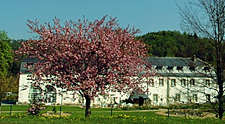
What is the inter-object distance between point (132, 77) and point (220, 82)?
4.84 metres

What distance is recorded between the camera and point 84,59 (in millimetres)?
11922

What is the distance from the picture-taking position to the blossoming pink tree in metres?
11.6

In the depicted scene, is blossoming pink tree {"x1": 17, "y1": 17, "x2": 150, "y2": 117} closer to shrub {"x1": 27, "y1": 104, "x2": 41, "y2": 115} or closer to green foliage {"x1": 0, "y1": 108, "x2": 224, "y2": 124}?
green foliage {"x1": 0, "y1": 108, "x2": 224, "y2": 124}

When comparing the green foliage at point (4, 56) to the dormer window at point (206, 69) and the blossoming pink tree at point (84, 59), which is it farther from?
the dormer window at point (206, 69)

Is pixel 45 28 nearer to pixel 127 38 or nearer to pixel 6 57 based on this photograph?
pixel 127 38

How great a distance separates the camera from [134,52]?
506 inches

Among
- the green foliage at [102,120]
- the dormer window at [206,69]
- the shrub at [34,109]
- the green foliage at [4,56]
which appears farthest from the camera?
the green foliage at [4,56]

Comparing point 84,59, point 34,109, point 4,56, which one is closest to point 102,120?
point 84,59

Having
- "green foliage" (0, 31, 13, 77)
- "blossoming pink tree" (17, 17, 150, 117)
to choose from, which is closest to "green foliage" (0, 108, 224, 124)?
"blossoming pink tree" (17, 17, 150, 117)

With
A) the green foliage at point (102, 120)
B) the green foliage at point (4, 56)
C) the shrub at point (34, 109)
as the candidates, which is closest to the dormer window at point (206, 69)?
the green foliage at point (102, 120)

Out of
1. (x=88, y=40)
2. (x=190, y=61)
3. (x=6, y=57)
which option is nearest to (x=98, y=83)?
(x=88, y=40)

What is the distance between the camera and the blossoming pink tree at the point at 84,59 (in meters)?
11.6

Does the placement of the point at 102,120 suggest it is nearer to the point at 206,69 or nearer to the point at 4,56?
the point at 206,69

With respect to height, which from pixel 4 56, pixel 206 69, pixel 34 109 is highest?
pixel 4 56
